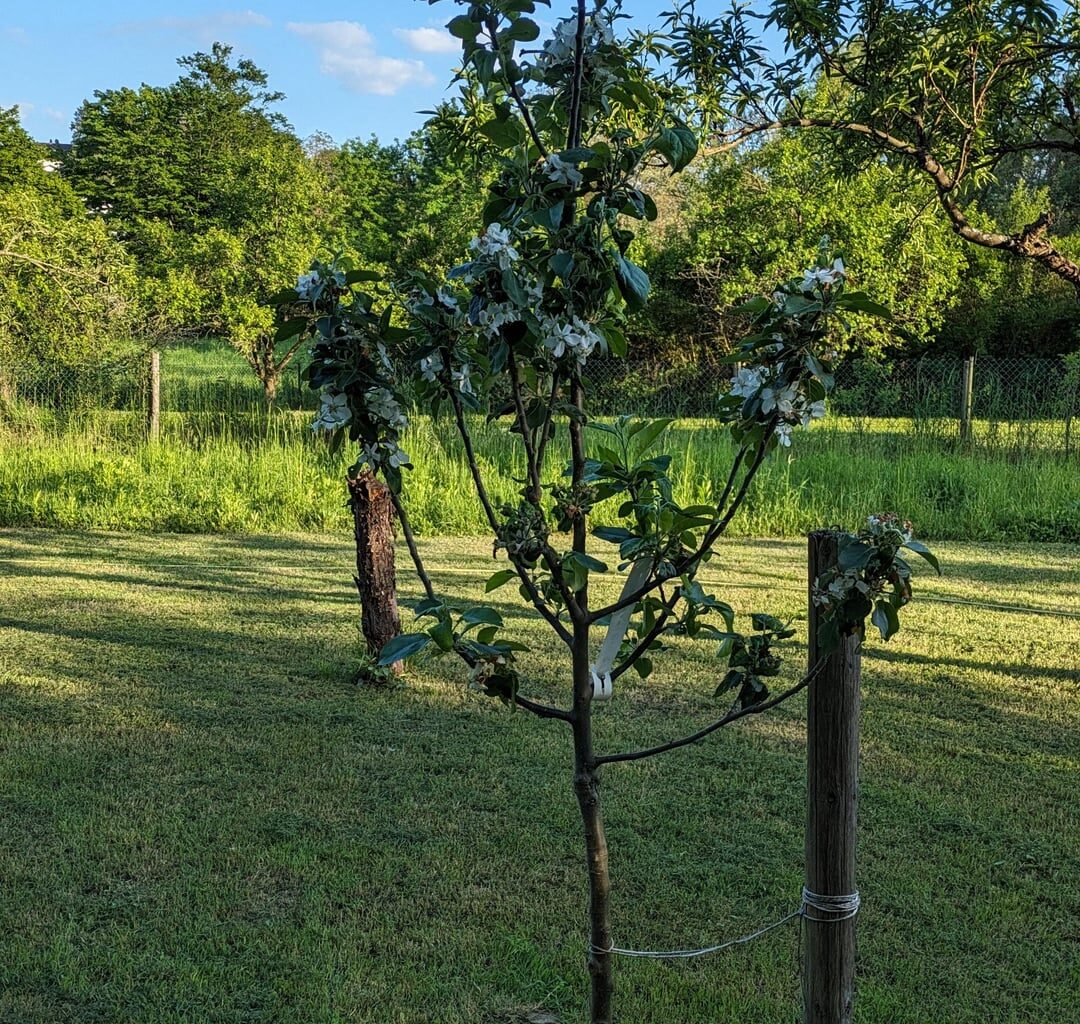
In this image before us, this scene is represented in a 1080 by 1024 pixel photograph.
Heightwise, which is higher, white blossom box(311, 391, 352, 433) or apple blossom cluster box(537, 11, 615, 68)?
apple blossom cluster box(537, 11, 615, 68)

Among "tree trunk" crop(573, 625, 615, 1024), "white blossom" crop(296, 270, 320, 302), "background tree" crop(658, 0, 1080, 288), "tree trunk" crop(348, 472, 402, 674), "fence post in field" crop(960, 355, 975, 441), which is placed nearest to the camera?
"white blossom" crop(296, 270, 320, 302)

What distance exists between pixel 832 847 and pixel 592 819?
502mm

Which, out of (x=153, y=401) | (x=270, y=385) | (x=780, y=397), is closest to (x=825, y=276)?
(x=780, y=397)

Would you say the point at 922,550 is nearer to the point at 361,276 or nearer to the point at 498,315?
the point at 498,315

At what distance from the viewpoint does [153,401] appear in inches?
467

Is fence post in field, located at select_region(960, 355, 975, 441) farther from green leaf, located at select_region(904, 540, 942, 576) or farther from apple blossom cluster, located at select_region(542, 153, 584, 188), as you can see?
apple blossom cluster, located at select_region(542, 153, 584, 188)

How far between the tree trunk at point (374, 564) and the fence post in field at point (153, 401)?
23.1 feet

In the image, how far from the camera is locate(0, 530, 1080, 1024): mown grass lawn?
110 inches

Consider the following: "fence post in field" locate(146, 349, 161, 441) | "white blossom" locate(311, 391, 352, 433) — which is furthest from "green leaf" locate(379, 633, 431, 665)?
"fence post in field" locate(146, 349, 161, 441)

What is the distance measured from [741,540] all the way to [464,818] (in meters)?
6.68

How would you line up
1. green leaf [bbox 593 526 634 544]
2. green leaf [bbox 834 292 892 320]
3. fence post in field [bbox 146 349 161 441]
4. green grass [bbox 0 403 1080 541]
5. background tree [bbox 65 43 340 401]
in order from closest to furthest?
green leaf [bbox 834 292 892 320], green leaf [bbox 593 526 634 544], green grass [bbox 0 403 1080 541], fence post in field [bbox 146 349 161 441], background tree [bbox 65 43 340 401]

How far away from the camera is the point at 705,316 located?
1975cm

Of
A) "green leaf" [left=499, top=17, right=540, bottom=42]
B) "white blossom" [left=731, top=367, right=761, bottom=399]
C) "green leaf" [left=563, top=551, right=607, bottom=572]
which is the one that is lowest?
"green leaf" [left=563, top=551, right=607, bottom=572]

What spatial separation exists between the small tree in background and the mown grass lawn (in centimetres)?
92
